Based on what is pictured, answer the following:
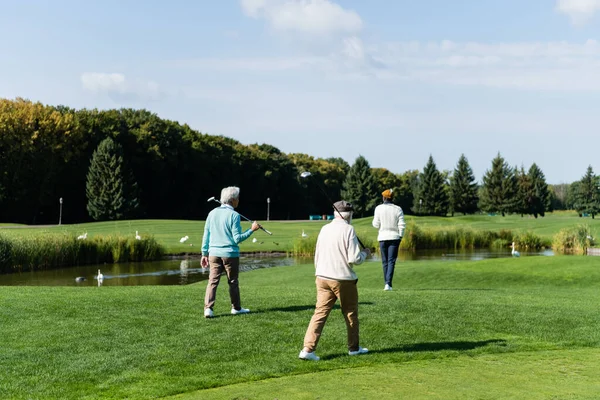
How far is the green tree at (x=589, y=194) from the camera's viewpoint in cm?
9238

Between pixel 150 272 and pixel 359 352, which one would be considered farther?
pixel 150 272

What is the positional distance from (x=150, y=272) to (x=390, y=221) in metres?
15.9

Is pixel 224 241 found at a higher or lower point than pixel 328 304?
higher

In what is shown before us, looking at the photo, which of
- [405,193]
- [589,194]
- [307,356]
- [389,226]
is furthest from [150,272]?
[405,193]

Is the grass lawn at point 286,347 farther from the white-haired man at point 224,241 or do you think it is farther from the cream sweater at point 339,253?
the cream sweater at point 339,253

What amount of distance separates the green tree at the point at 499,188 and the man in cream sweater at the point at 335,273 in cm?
9404

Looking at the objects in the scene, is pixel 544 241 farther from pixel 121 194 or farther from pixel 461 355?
pixel 121 194

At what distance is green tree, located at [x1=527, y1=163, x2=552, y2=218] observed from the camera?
104625mm

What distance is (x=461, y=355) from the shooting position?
27.1ft

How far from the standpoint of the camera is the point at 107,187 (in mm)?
63688

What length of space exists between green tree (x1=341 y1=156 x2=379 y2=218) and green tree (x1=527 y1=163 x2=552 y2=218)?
28478mm

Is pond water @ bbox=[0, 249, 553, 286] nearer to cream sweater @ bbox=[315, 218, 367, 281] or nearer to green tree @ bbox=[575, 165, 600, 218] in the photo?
cream sweater @ bbox=[315, 218, 367, 281]

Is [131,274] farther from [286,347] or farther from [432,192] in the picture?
[432,192]

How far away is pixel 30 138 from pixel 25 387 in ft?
192
